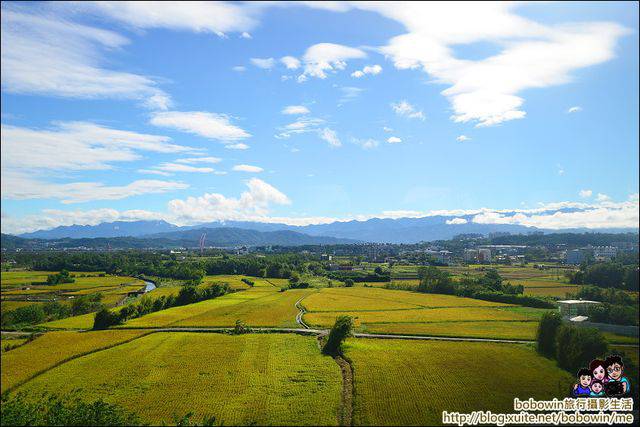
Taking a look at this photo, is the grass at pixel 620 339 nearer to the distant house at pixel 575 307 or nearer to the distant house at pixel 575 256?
the distant house at pixel 575 307

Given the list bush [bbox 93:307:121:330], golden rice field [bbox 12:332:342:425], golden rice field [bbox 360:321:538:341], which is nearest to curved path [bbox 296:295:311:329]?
golden rice field [bbox 12:332:342:425]

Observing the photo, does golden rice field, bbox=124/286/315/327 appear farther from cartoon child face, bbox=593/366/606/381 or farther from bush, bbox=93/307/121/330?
cartoon child face, bbox=593/366/606/381

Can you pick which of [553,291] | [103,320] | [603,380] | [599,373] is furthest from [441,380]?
[103,320]

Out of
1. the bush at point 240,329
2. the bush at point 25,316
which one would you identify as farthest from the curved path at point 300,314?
the bush at point 25,316

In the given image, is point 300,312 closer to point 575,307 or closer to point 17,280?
point 575,307

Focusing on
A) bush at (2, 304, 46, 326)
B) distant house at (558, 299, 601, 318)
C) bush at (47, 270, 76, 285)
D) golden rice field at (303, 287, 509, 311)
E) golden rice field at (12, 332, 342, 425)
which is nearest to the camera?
golden rice field at (12, 332, 342, 425)
